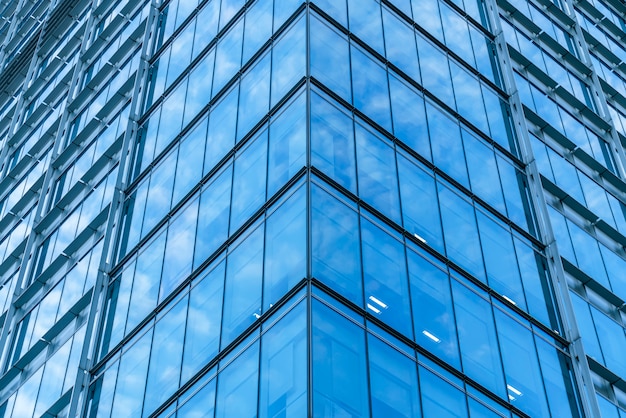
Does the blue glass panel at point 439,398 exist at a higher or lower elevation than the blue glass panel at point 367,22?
lower

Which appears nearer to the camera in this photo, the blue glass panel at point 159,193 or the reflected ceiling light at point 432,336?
the reflected ceiling light at point 432,336

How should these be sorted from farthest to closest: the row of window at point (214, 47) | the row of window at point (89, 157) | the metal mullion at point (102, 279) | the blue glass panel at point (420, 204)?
the row of window at point (89, 157), the row of window at point (214, 47), the metal mullion at point (102, 279), the blue glass panel at point (420, 204)

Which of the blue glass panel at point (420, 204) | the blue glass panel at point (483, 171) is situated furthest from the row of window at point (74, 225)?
the blue glass panel at point (420, 204)

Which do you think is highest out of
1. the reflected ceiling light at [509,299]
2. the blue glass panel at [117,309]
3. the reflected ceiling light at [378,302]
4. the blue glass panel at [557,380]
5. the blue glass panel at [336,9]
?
the blue glass panel at [336,9]

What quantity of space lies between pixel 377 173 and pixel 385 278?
313cm

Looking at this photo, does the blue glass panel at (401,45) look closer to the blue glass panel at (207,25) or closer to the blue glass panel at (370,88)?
the blue glass panel at (370,88)

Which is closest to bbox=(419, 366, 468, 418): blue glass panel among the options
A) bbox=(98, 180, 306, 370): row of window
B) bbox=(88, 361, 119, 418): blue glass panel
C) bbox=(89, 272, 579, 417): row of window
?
bbox=(89, 272, 579, 417): row of window

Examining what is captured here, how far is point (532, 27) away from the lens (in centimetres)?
3966

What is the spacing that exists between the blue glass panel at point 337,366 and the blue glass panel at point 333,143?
3.78 m

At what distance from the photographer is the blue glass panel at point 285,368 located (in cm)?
1822

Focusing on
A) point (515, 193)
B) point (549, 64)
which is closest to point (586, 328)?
point (515, 193)

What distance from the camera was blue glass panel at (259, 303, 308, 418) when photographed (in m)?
18.2

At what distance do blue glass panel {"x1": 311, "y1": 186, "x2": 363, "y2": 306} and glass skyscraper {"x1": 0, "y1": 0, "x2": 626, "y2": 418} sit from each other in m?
0.05

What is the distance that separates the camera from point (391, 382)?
19.7 meters
